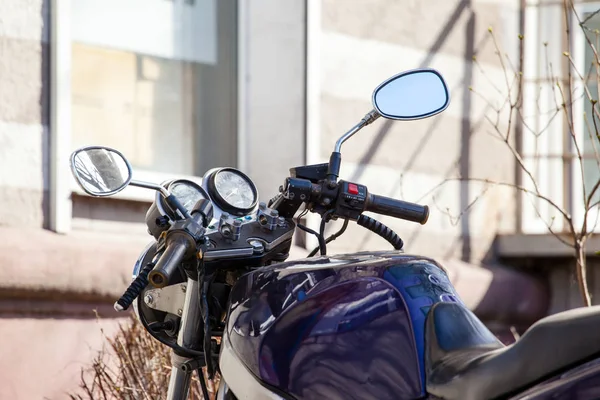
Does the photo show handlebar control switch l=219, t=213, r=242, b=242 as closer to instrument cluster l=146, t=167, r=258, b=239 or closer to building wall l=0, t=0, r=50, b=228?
instrument cluster l=146, t=167, r=258, b=239

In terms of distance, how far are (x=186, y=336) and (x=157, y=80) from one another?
3.40m

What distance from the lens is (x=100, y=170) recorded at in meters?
2.02

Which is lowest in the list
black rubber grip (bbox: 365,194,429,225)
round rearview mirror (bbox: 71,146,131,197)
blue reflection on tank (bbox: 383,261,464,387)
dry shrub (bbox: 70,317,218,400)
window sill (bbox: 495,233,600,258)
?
dry shrub (bbox: 70,317,218,400)

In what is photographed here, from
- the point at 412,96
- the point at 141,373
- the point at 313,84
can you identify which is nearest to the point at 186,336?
the point at 412,96

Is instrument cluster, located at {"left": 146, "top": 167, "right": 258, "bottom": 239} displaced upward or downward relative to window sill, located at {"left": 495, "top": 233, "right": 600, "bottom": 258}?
upward

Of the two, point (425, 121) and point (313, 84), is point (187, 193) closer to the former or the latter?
point (313, 84)

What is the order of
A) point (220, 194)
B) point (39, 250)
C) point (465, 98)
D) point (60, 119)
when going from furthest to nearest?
1. point (465, 98)
2. point (60, 119)
3. point (39, 250)
4. point (220, 194)

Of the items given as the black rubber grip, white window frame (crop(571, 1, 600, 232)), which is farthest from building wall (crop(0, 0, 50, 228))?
white window frame (crop(571, 1, 600, 232))

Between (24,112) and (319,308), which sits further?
(24,112)

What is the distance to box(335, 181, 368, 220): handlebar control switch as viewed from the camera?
2.06 m

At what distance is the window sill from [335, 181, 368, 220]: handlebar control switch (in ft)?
14.3

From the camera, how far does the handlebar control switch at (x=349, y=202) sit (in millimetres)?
2057

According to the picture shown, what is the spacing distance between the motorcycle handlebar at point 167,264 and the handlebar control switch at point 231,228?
0.35 feet

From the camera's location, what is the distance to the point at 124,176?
201 centimetres
